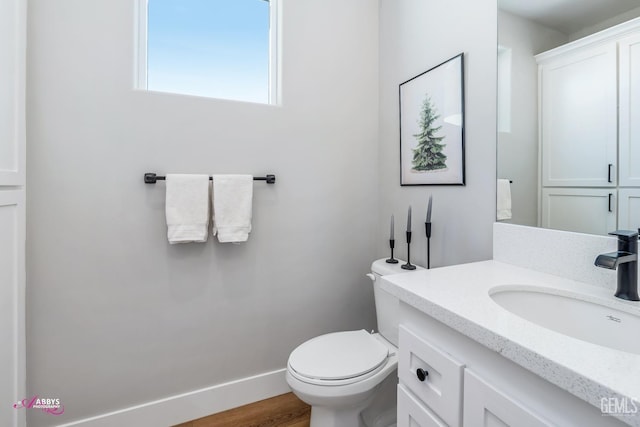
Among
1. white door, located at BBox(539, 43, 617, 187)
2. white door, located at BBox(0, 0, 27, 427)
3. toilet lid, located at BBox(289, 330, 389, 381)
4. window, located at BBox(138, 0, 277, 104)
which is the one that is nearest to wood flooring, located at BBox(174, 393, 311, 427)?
toilet lid, located at BBox(289, 330, 389, 381)

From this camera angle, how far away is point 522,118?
1.13 meters

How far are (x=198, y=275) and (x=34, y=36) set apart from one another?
1.24 meters

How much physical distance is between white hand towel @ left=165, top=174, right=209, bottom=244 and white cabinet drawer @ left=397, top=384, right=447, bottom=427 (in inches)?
43.0

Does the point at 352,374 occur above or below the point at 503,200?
below

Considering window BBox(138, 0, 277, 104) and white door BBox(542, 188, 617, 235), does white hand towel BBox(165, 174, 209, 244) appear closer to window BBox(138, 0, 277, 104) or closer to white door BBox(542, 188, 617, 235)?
window BBox(138, 0, 277, 104)

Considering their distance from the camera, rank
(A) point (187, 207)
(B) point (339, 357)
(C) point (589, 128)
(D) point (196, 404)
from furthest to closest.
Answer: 1. (D) point (196, 404)
2. (A) point (187, 207)
3. (B) point (339, 357)
4. (C) point (589, 128)

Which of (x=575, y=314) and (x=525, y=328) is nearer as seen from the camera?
(x=525, y=328)

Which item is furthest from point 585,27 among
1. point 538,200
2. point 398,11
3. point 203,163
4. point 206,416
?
point 206,416

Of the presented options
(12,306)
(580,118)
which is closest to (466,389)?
(580,118)

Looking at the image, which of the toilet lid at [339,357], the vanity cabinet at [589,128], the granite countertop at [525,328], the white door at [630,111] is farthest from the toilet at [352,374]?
the white door at [630,111]

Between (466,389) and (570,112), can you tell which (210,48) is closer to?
(570,112)

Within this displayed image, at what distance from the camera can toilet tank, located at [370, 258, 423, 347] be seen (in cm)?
146

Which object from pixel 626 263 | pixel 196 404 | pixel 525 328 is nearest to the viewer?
pixel 525 328

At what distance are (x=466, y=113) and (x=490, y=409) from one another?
1144mm
